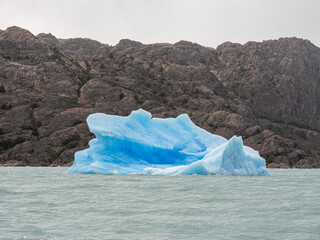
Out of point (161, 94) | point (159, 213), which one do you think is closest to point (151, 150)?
point (159, 213)

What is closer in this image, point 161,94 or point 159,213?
point 159,213

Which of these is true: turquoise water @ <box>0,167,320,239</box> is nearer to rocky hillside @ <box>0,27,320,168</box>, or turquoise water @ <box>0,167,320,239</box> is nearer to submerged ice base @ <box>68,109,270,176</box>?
submerged ice base @ <box>68,109,270,176</box>

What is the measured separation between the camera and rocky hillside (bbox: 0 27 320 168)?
6207 centimetres

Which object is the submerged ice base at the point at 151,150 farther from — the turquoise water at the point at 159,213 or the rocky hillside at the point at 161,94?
the rocky hillside at the point at 161,94

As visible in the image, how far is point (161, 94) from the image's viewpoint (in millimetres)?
81125

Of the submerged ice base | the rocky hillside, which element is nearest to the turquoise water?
the submerged ice base

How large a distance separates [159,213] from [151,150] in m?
17.5

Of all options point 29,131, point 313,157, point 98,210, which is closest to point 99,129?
point 98,210

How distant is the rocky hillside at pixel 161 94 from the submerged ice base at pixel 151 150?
90.0ft

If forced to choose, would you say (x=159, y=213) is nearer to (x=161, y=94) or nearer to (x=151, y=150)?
(x=151, y=150)

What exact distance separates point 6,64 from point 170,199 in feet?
222

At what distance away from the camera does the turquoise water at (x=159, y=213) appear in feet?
31.8

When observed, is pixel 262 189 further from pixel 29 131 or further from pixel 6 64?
pixel 6 64

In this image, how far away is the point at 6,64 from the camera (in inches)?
2997
